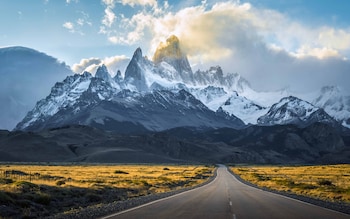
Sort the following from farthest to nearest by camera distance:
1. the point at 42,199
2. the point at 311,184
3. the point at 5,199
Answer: the point at 311,184 → the point at 42,199 → the point at 5,199

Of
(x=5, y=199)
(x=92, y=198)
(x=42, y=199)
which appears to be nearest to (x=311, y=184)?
(x=92, y=198)

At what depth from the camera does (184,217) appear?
22312mm

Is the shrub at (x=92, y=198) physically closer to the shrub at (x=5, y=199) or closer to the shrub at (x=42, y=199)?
the shrub at (x=42, y=199)

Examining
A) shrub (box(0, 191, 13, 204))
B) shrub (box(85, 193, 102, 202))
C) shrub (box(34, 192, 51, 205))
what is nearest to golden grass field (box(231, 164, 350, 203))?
shrub (box(85, 193, 102, 202))

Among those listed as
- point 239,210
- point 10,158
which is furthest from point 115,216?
point 10,158

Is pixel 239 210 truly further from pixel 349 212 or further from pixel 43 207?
pixel 43 207

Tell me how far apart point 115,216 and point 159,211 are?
11.8 ft

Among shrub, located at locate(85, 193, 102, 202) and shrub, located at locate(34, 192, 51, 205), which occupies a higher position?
shrub, located at locate(34, 192, 51, 205)

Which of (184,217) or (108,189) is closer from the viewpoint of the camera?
(184,217)

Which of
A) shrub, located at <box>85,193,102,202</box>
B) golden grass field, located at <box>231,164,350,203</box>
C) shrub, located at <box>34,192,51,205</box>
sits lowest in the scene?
golden grass field, located at <box>231,164,350,203</box>

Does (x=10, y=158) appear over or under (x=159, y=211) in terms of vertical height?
over

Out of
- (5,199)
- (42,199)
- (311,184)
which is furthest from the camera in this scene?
(311,184)

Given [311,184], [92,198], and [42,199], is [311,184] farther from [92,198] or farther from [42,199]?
[42,199]

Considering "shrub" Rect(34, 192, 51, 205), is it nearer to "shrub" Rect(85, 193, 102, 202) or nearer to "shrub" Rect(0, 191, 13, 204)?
"shrub" Rect(0, 191, 13, 204)
